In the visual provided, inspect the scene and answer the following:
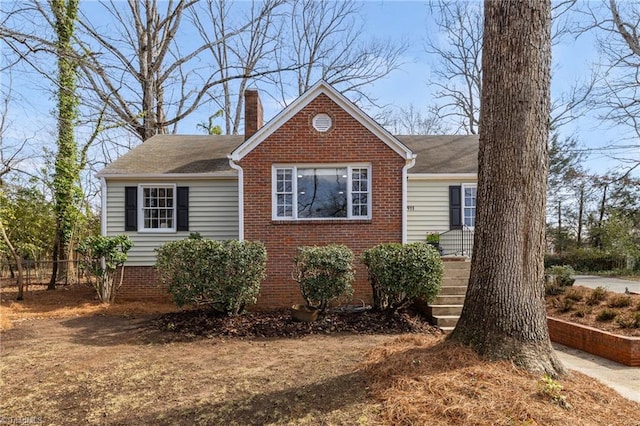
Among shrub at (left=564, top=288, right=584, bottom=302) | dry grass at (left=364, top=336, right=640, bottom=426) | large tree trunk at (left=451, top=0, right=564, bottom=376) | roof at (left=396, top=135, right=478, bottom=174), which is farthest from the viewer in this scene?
roof at (left=396, top=135, right=478, bottom=174)

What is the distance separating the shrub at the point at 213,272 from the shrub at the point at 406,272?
237 cm

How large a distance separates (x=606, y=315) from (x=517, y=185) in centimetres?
407

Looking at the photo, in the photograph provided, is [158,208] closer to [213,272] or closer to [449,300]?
[213,272]

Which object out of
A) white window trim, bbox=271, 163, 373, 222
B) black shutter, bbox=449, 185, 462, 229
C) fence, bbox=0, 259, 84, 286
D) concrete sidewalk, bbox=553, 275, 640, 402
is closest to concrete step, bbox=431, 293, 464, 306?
concrete sidewalk, bbox=553, 275, 640, 402

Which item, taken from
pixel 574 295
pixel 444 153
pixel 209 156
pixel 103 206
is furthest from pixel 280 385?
pixel 444 153

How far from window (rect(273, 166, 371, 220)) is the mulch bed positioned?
2.64m

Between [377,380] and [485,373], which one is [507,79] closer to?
[485,373]

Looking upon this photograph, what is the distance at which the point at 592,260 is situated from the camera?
16500 mm

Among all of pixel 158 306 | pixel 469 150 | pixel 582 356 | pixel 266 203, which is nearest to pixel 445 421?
pixel 582 356

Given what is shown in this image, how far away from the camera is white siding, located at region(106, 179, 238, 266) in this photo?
32.6ft

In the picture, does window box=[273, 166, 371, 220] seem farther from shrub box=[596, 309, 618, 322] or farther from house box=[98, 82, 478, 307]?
shrub box=[596, 309, 618, 322]

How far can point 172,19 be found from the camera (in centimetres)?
1734

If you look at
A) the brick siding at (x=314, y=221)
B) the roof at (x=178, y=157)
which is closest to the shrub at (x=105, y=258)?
the roof at (x=178, y=157)

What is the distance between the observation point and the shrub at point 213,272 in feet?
22.6
